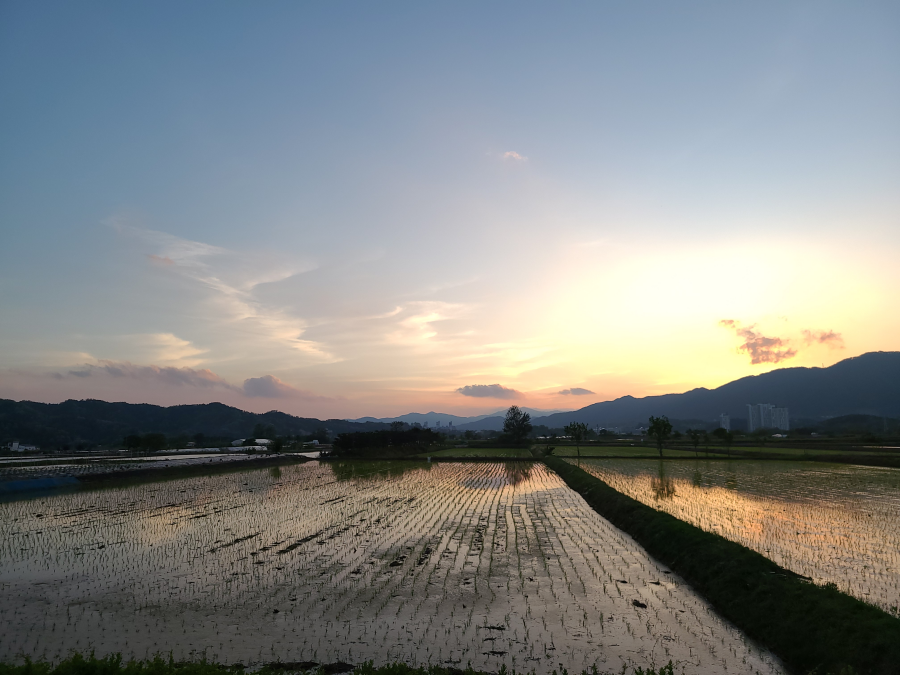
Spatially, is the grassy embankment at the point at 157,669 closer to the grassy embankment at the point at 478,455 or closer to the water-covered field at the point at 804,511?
the water-covered field at the point at 804,511

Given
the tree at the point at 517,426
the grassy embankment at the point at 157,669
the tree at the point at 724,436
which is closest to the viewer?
the grassy embankment at the point at 157,669

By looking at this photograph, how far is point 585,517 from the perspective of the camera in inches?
893

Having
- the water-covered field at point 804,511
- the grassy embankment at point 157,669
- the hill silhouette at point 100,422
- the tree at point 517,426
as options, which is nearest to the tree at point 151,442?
the hill silhouette at point 100,422

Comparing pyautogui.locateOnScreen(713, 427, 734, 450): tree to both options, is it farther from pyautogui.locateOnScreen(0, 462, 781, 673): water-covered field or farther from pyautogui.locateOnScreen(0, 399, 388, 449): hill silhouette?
pyautogui.locateOnScreen(0, 399, 388, 449): hill silhouette

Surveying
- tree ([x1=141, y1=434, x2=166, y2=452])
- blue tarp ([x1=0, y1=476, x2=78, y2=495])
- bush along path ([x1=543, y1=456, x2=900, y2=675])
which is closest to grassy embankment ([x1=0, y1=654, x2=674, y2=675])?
bush along path ([x1=543, y1=456, x2=900, y2=675])

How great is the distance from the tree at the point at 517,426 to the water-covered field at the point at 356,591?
263 feet

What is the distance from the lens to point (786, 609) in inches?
389

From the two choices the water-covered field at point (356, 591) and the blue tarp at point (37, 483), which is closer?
the water-covered field at point (356, 591)

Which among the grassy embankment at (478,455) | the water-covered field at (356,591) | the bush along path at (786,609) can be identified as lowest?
the grassy embankment at (478,455)

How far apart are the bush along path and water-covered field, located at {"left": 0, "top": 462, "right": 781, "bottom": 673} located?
543mm

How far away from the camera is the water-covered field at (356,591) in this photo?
30.7ft

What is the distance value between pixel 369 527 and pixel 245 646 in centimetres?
Result: 1129

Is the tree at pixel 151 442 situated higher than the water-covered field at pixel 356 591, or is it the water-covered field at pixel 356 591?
the water-covered field at pixel 356 591

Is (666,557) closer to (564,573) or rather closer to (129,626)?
(564,573)
